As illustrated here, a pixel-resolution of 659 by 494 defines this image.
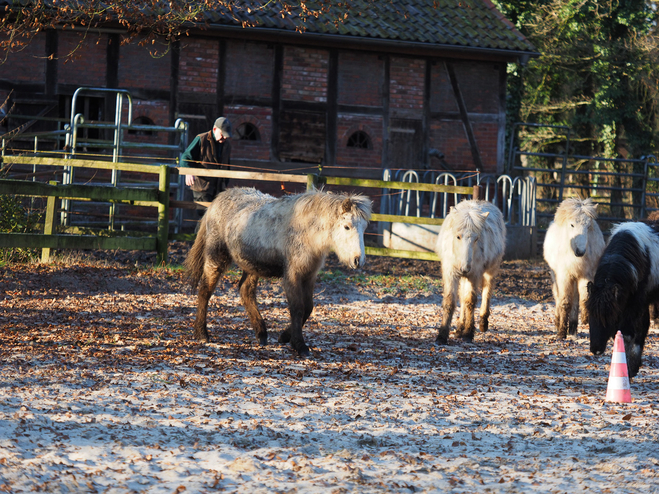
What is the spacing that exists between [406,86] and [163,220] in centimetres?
821

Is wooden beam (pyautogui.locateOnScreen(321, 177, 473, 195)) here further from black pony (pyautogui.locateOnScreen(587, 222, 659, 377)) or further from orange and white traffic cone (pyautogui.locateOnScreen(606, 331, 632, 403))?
orange and white traffic cone (pyautogui.locateOnScreen(606, 331, 632, 403))

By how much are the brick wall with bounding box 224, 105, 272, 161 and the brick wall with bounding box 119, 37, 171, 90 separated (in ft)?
4.93

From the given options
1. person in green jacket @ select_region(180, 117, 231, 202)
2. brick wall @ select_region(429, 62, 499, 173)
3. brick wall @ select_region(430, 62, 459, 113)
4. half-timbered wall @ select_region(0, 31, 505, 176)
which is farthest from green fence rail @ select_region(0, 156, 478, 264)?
brick wall @ select_region(430, 62, 459, 113)

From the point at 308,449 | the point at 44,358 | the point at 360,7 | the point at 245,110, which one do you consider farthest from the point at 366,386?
the point at 360,7

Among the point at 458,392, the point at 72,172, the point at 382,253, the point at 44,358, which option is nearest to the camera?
the point at 458,392

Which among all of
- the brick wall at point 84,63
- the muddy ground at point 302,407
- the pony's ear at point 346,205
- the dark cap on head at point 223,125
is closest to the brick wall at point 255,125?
the brick wall at point 84,63

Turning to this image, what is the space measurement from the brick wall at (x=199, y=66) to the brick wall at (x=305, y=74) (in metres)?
1.58

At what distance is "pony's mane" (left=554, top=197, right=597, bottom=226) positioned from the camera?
29.3 feet

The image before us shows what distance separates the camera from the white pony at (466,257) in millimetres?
8281

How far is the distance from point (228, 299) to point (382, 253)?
3.13 m

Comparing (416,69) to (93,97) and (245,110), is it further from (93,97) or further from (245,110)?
(93,97)

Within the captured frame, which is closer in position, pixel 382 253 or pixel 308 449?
pixel 308 449

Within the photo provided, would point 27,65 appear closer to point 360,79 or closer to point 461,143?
point 360,79

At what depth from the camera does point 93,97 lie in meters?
16.7
